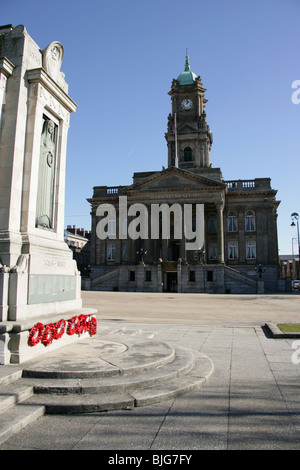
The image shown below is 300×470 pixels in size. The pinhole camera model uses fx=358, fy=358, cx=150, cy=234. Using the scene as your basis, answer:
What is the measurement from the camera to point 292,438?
402 centimetres

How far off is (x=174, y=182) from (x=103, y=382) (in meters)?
54.9

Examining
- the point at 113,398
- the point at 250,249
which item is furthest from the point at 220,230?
the point at 113,398

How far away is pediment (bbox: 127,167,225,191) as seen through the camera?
57.3 m

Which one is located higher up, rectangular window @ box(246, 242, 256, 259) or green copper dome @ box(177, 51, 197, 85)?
green copper dome @ box(177, 51, 197, 85)

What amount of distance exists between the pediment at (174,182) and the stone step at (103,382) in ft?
173

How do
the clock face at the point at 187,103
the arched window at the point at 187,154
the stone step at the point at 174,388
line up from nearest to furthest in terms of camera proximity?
the stone step at the point at 174,388 → the arched window at the point at 187,154 → the clock face at the point at 187,103

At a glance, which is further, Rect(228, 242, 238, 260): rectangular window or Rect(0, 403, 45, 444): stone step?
Rect(228, 242, 238, 260): rectangular window

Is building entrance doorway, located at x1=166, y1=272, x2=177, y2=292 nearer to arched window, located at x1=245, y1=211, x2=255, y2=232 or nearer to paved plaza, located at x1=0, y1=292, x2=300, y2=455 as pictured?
arched window, located at x1=245, y1=211, x2=255, y2=232

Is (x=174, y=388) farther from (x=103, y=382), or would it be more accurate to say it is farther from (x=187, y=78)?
(x=187, y=78)

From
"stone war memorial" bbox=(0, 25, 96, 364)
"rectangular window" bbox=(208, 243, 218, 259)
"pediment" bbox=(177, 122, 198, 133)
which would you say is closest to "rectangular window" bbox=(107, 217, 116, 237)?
"rectangular window" bbox=(208, 243, 218, 259)

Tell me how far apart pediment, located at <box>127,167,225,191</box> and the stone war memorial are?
4917 centimetres

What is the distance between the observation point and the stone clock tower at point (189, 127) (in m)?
69.2

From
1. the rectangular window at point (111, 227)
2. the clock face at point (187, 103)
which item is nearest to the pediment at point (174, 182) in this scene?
the rectangular window at point (111, 227)

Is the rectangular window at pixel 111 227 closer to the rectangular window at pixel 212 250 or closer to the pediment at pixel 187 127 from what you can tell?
the rectangular window at pixel 212 250
